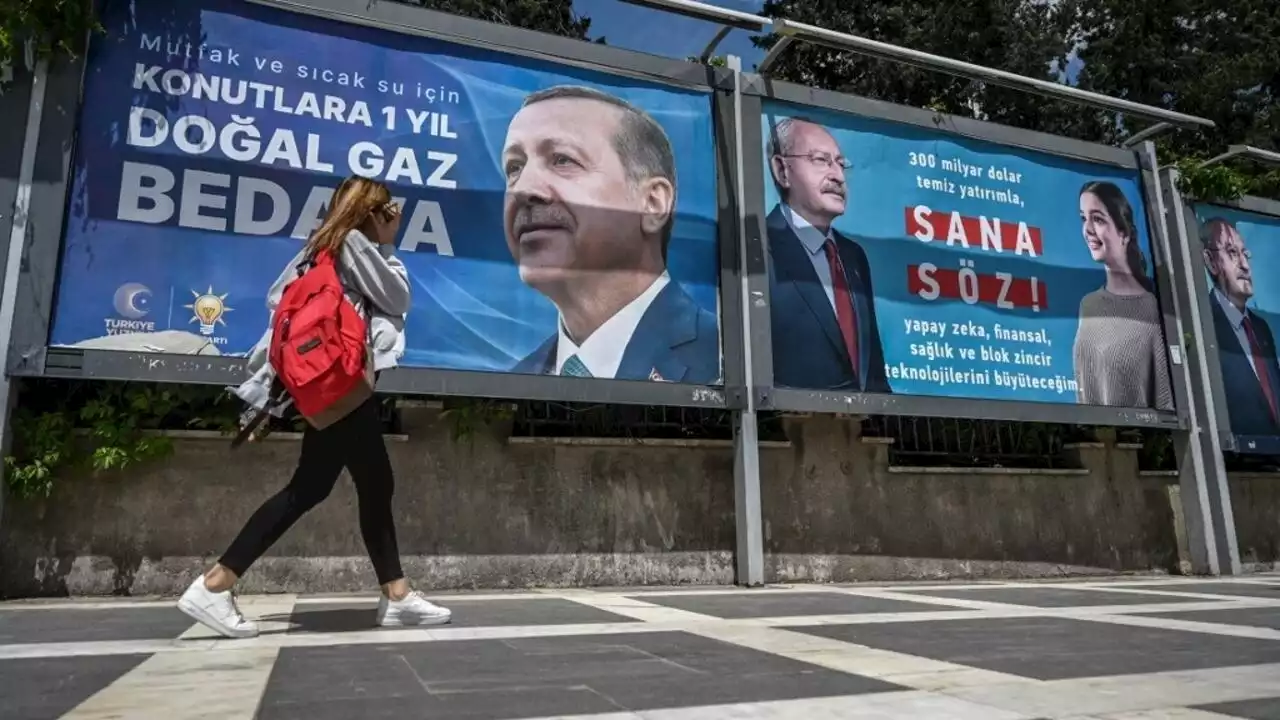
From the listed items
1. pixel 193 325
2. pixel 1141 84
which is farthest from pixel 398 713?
pixel 1141 84

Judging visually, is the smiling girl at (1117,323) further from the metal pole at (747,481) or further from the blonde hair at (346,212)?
the blonde hair at (346,212)

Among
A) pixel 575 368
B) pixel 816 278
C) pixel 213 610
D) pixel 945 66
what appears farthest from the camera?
pixel 945 66

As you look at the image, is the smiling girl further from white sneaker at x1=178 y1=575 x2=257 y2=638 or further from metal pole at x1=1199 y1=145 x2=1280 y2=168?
white sneaker at x1=178 y1=575 x2=257 y2=638

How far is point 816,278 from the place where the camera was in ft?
24.9

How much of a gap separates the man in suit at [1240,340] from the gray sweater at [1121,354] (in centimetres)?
110

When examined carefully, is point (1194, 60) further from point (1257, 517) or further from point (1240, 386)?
point (1257, 517)

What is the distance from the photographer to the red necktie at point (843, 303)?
752cm

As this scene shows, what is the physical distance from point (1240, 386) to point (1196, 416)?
0.97 m

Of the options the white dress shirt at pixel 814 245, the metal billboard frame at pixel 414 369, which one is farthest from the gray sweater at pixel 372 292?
the white dress shirt at pixel 814 245

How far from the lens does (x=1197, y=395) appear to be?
913 centimetres

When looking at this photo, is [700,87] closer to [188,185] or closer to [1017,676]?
[188,185]

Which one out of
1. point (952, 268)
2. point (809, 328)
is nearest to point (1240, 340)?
point (952, 268)

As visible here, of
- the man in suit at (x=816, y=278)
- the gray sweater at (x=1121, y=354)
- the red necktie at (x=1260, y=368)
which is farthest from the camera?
the red necktie at (x=1260, y=368)

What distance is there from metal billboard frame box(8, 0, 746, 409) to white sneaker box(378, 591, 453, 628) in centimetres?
246
